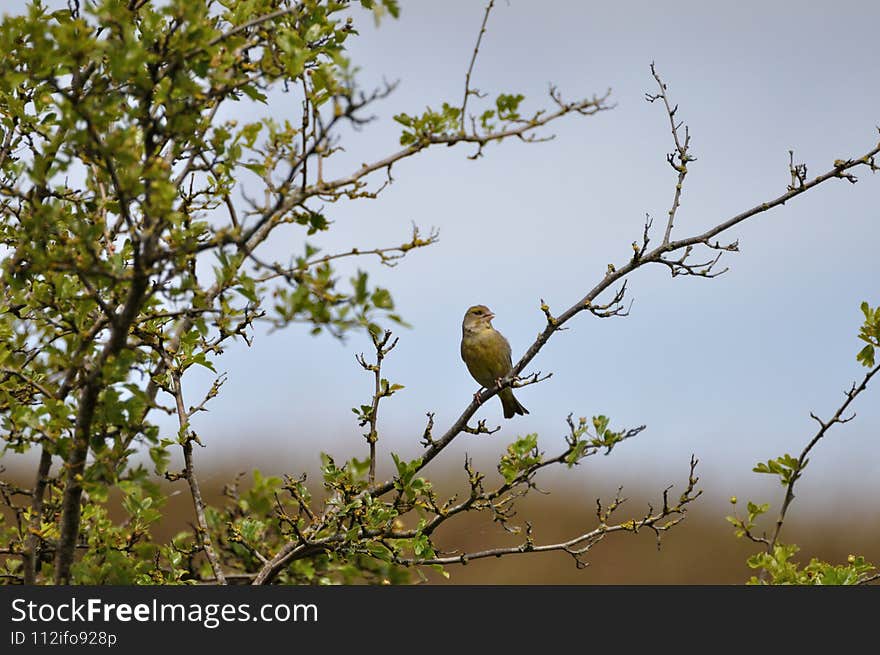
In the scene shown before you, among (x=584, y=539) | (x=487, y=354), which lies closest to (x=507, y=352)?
(x=487, y=354)

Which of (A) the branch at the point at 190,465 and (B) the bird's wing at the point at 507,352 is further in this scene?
(B) the bird's wing at the point at 507,352

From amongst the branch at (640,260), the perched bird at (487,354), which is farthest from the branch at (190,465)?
the perched bird at (487,354)

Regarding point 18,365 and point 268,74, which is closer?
point 268,74

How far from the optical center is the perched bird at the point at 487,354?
350 inches

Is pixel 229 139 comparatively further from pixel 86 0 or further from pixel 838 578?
pixel 838 578

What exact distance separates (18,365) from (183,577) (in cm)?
144

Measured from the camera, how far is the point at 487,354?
29.2ft

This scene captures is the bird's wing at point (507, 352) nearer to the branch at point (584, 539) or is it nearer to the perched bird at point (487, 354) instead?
the perched bird at point (487, 354)

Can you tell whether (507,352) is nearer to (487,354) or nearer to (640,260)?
(487,354)

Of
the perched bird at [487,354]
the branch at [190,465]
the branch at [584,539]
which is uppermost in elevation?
the perched bird at [487,354]

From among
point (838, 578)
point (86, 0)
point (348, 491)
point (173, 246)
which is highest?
point (86, 0)

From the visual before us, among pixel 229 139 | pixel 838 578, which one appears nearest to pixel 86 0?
pixel 229 139

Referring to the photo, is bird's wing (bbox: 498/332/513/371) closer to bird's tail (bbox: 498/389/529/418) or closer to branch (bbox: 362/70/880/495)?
bird's tail (bbox: 498/389/529/418)

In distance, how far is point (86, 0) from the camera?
4.75m
